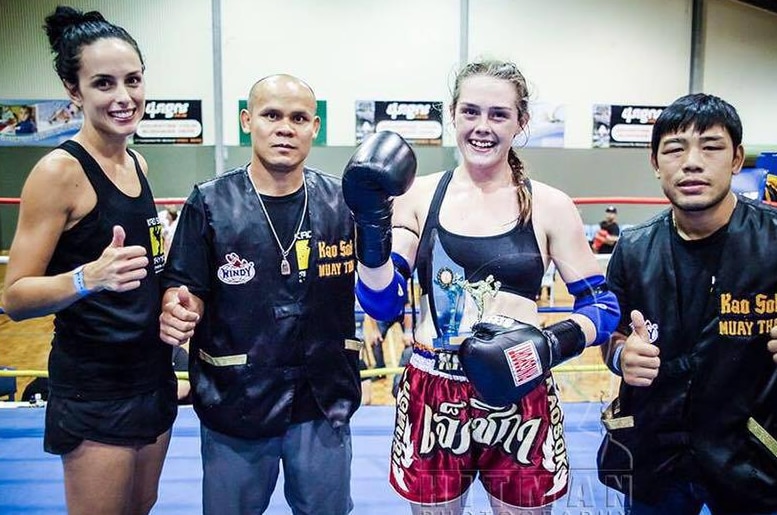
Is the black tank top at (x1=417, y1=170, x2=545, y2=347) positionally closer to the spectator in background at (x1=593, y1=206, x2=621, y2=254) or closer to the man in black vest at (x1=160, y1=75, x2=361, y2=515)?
the man in black vest at (x1=160, y1=75, x2=361, y2=515)

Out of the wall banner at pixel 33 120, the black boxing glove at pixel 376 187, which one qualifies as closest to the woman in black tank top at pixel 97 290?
the black boxing glove at pixel 376 187

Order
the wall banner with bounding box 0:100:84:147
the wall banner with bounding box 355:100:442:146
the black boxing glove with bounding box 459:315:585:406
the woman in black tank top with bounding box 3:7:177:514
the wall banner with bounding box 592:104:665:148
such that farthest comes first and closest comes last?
the wall banner with bounding box 592:104:665:148 → the wall banner with bounding box 355:100:442:146 → the wall banner with bounding box 0:100:84:147 → the woman in black tank top with bounding box 3:7:177:514 → the black boxing glove with bounding box 459:315:585:406

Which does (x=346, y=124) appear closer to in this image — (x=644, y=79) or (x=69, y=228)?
(x=644, y=79)

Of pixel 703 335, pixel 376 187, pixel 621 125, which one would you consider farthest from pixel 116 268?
pixel 621 125

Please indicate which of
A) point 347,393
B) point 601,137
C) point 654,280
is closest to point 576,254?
point 654,280

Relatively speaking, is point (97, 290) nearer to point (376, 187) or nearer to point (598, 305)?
point (376, 187)

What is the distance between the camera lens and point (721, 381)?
1352mm

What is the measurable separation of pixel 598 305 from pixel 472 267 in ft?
0.93

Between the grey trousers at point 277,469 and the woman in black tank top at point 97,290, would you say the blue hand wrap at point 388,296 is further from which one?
the woman in black tank top at point 97,290

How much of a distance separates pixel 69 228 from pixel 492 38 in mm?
5843

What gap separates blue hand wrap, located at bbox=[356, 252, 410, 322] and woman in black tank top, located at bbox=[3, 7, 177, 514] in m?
0.45

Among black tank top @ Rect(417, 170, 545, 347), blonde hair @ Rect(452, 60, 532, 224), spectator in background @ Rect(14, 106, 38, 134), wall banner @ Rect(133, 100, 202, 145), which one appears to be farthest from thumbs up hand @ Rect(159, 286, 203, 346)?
spectator in background @ Rect(14, 106, 38, 134)

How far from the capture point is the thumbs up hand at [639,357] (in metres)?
1.32

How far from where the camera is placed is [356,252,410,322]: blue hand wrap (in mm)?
1333
